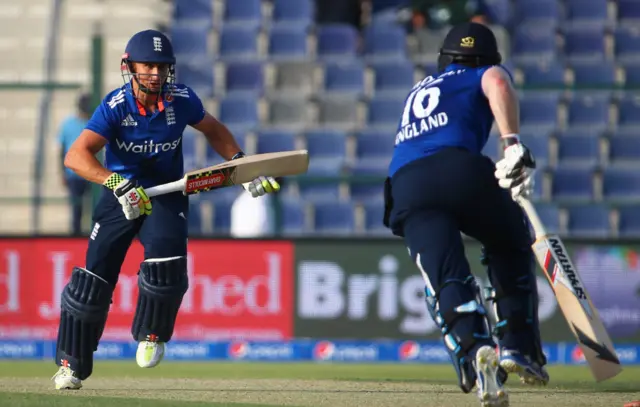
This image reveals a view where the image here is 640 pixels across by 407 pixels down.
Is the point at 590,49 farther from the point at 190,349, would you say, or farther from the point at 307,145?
the point at 190,349

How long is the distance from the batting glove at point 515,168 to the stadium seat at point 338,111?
321 inches

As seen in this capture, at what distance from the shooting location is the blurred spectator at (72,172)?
35.7 ft

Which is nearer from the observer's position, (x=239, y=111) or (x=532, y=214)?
(x=532, y=214)

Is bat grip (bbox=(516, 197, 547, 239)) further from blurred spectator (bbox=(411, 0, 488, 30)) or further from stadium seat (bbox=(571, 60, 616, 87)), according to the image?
blurred spectator (bbox=(411, 0, 488, 30))

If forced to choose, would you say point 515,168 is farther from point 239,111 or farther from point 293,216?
point 239,111

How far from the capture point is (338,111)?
13.5m

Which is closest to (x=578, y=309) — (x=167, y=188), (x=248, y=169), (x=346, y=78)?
(x=248, y=169)

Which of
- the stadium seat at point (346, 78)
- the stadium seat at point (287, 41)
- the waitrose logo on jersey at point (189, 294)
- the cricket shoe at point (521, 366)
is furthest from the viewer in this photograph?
the stadium seat at point (287, 41)

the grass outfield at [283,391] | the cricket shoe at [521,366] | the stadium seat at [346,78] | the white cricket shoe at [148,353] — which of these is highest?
the stadium seat at [346,78]

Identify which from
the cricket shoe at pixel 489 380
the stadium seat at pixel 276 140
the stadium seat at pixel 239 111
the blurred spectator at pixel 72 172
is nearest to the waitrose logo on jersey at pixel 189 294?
the blurred spectator at pixel 72 172

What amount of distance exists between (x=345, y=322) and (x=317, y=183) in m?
1.50

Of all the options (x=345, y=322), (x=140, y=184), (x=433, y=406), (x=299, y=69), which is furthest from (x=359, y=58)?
(x=433, y=406)

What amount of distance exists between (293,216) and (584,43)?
14.7ft

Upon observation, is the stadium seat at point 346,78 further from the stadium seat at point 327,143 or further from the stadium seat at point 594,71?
the stadium seat at point 594,71
